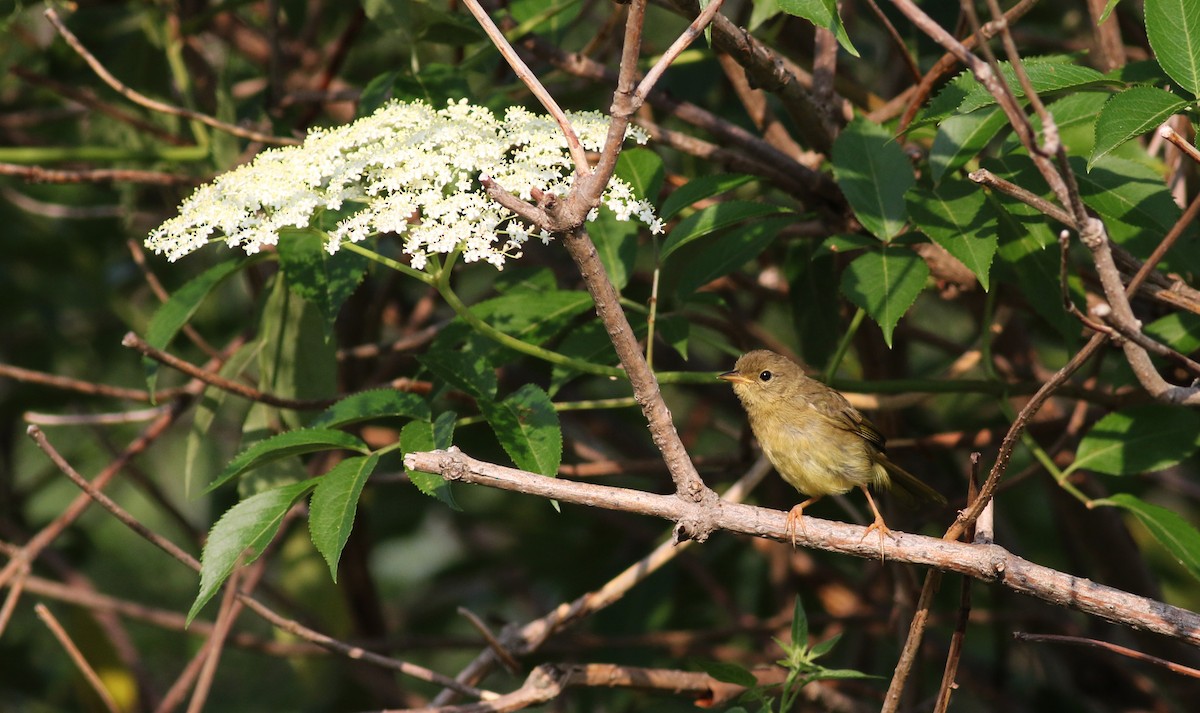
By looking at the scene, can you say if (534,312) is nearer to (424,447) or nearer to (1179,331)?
(424,447)

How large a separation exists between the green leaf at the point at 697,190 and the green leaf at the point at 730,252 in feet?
0.45

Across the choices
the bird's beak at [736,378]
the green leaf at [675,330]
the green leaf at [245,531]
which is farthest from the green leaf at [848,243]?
the green leaf at [245,531]

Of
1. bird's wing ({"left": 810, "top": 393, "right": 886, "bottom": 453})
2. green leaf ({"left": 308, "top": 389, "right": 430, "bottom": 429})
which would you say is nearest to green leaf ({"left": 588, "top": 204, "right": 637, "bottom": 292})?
green leaf ({"left": 308, "top": 389, "right": 430, "bottom": 429})

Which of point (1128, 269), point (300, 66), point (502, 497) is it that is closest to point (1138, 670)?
point (1128, 269)

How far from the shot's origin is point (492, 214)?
2.32m

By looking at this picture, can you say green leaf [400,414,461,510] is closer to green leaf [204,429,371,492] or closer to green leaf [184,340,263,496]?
green leaf [204,429,371,492]

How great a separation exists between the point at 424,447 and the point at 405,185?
0.53 m

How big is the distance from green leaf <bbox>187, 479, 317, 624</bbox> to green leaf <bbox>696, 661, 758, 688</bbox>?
939mm

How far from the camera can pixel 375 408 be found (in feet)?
8.57

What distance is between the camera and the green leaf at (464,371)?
2641 mm

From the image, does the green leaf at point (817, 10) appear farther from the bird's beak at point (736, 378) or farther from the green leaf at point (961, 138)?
the bird's beak at point (736, 378)

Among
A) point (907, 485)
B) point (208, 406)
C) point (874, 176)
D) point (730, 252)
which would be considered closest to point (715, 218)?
point (730, 252)

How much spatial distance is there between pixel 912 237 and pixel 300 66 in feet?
10.5

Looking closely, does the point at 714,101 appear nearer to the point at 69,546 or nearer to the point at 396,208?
the point at 396,208
